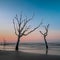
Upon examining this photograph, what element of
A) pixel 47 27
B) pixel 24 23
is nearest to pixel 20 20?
pixel 24 23

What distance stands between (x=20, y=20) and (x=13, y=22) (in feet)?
5.26

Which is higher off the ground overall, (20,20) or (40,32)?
(20,20)

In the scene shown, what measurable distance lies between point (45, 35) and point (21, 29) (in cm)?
1272

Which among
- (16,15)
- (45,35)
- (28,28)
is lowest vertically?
(45,35)

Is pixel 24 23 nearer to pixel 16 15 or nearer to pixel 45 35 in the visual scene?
pixel 16 15

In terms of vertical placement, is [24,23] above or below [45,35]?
above

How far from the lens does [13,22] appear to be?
3188 cm

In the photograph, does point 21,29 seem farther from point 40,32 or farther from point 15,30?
point 40,32

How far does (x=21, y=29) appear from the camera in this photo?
3056cm

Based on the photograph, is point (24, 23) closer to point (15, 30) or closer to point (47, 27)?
point (15, 30)

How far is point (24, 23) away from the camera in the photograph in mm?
30656

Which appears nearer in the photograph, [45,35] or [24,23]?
[24,23]

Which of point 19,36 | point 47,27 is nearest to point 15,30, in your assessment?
point 19,36

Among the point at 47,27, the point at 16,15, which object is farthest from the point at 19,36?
the point at 47,27
